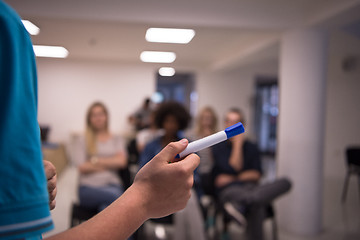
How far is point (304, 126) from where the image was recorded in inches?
99.0

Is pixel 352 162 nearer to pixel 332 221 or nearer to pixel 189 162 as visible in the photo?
pixel 332 221

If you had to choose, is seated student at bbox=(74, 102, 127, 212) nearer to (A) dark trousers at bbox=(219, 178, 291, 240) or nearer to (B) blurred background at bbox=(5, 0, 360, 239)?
(B) blurred background at bbox=(5, 0, 360, 239)

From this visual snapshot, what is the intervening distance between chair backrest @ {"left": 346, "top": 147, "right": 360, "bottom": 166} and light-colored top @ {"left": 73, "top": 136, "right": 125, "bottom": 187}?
7.14 feet

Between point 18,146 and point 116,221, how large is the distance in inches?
5.6

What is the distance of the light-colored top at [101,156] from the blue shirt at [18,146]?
1.19 metres

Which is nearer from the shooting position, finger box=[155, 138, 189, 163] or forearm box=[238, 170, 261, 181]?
finger box=[155, 138, 189, 163]

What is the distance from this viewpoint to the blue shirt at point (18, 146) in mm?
259

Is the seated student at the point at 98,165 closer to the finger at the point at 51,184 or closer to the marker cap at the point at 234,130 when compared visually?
the finger at the point at 51,184

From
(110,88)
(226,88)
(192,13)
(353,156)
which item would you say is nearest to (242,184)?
(192,13)

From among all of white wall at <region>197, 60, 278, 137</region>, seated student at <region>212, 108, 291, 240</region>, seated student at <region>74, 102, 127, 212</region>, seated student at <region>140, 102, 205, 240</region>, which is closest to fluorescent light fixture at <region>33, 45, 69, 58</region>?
seated student at <region>140, 102, 205, 240</region>

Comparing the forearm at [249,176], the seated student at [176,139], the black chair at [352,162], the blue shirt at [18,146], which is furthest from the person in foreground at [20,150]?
the black chair at [352,162]

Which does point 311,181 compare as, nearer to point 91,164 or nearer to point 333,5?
point 333,5

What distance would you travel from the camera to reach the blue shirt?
26 cm

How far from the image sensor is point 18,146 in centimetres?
26
